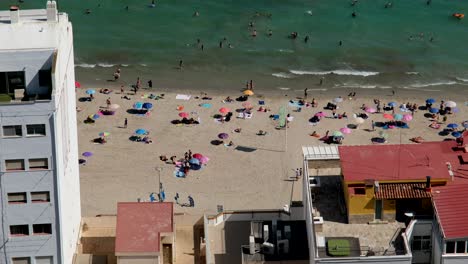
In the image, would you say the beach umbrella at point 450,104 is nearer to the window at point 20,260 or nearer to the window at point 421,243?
the window at point 421,243

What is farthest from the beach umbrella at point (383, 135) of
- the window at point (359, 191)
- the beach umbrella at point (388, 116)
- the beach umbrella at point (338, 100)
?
the window at point (359, 191)

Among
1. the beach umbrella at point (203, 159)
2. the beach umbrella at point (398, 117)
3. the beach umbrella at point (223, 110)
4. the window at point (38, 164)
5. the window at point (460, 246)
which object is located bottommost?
the beach umbrella at point (203, 159)

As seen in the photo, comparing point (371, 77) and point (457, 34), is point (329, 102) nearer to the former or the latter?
point (371, 77)

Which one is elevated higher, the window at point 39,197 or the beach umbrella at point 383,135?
the window at point 39,197

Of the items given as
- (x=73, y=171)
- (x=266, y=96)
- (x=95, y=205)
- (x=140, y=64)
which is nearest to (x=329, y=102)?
(x=266, y=96)

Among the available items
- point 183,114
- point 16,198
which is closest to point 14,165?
point 16,198

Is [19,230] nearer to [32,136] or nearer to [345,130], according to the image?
[32,136]

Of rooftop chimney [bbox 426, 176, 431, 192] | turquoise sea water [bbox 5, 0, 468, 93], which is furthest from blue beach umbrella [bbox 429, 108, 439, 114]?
rooftop chimney [bbox 426, 176, 431, 192]
